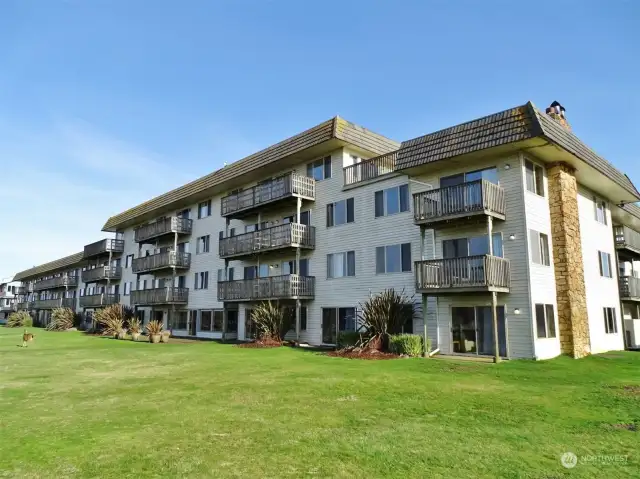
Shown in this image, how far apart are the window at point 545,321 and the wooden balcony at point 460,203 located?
4.11 metres

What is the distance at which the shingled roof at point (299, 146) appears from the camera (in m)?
25.4

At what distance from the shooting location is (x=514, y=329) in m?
18.5

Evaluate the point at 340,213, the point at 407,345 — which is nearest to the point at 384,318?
the point at 407,345

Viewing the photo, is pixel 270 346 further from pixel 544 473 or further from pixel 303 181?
pixel 544 473

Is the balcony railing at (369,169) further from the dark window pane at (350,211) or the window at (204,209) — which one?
the window at (204,209)

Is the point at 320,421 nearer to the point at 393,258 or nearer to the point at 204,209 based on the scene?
the point at 393,258

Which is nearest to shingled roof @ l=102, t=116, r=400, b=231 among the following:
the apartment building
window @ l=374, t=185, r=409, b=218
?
the apartment building

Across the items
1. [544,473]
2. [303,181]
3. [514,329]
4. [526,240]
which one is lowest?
[544,473]

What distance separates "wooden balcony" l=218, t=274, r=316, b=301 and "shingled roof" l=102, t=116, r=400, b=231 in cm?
728

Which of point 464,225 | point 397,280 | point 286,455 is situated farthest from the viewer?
point 397,280

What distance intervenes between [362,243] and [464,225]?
6.17 m

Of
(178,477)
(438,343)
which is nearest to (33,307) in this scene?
(438,343)

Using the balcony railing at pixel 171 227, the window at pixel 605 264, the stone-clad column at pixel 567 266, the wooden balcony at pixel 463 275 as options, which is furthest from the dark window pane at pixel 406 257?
the balcony railing at pixel 171 227

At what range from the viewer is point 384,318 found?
20844mm
